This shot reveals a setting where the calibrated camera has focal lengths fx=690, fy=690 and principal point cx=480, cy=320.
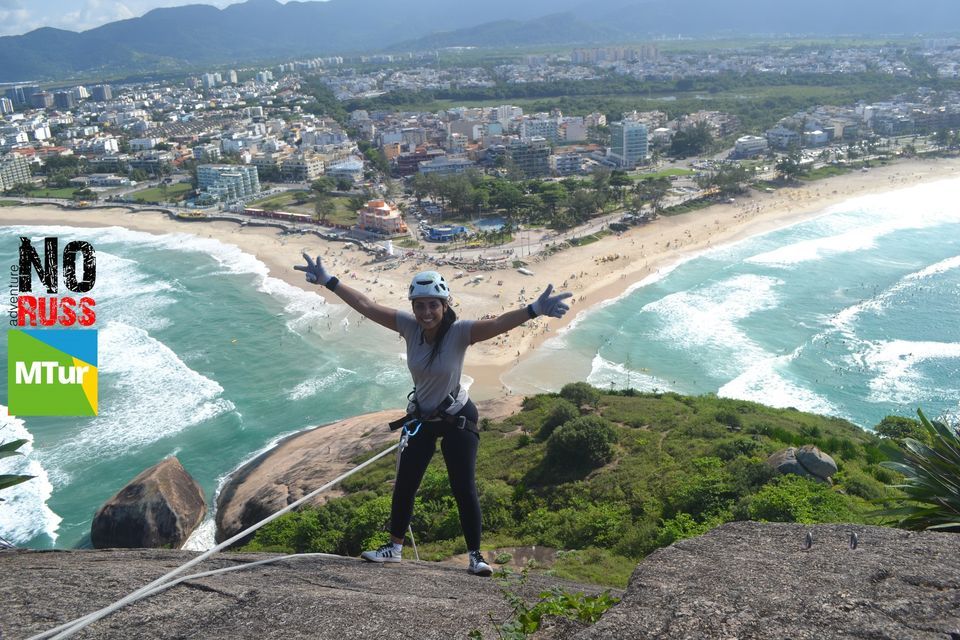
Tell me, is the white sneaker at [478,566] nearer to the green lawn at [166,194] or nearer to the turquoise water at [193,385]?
the turquoise water at [193,385]

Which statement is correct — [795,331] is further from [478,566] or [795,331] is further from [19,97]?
[19,97]

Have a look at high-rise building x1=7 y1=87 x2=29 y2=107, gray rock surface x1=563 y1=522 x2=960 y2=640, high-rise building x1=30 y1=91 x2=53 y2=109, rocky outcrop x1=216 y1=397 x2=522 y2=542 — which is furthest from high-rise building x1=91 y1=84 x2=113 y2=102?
gray rock surface x1=563 y1=522 x2=960 y2=640

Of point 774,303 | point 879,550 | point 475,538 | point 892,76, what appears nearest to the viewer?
point 879,550

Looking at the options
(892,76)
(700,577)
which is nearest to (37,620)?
(700,577)

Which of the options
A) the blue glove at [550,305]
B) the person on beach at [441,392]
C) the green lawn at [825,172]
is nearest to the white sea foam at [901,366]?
the person on beach at [441,392]

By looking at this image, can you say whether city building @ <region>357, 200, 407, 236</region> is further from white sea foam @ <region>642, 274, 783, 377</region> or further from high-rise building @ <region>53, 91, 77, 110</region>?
high-rise building @ <region>53, 91, 77, 110</region>

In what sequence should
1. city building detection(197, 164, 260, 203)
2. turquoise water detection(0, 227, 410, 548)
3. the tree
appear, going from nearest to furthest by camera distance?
turquoise water detection(0, 227, 410, 548) → the tree → city building detection(197, 164, 260, 203)

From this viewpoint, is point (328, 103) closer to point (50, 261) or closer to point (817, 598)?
point (50, 261)
